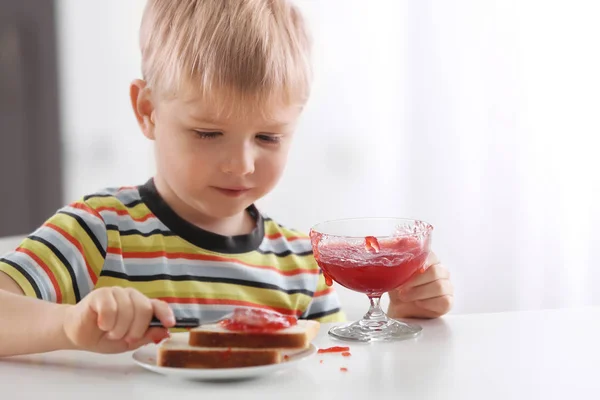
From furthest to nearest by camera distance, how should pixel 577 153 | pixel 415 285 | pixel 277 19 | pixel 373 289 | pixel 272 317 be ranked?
pixel 577 153 → pixel 277 19 → pixel 415 285 → pixel 373 289 → pixel 272 317

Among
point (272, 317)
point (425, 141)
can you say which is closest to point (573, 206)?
point (425, 141)

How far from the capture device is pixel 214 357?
0.83m

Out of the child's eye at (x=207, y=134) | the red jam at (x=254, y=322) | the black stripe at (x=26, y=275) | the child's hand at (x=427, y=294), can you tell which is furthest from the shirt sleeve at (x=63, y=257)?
the child's hand at (x=427, y=294)

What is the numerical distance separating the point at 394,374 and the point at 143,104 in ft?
2.31

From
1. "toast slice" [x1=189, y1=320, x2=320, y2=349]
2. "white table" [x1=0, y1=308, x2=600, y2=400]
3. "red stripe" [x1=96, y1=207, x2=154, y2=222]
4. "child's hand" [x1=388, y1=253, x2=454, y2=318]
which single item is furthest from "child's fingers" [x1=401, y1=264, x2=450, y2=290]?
"red stripe" [x1=96, y1=207, x2=154, y2=222]

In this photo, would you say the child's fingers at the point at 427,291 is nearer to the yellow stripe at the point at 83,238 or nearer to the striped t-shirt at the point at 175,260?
the striped t-shirt at the point at 175,260

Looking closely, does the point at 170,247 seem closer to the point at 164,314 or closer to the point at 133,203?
the point at 133,203

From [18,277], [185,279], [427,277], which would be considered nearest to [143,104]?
[185,279]

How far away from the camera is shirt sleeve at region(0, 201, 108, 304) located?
1.09m

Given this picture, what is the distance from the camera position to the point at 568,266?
10.0 ft

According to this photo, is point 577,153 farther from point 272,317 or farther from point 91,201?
point 272,317

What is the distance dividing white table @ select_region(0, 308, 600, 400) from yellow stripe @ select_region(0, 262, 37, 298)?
6.1 inches

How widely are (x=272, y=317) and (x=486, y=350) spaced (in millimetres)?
265

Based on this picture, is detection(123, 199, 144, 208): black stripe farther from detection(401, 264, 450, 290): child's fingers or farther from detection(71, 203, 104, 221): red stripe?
detection(401, 264, 450, 290): child's fingers
